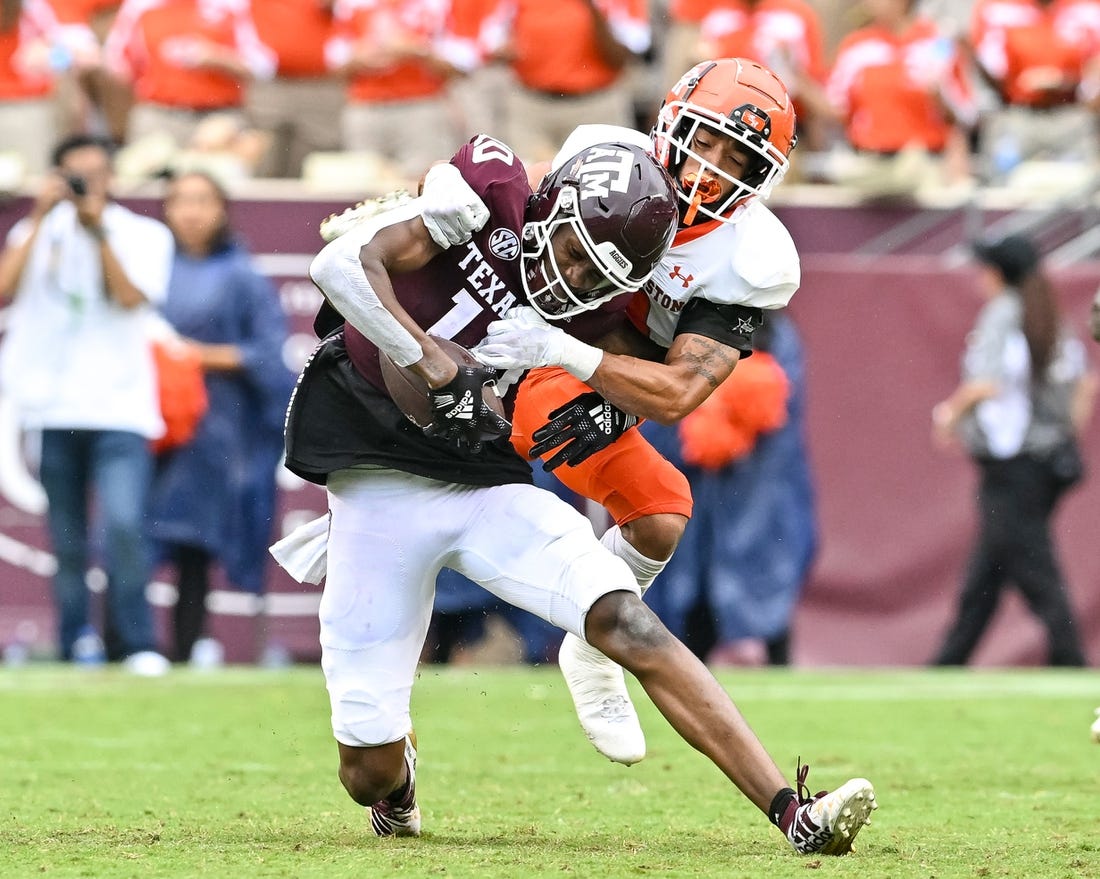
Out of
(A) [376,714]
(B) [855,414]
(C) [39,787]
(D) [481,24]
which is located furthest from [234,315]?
(A) [376,714]

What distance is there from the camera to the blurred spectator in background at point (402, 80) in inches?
419

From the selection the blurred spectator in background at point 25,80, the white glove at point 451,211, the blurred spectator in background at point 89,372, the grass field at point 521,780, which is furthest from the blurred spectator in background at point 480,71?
the white glove at point 451,211

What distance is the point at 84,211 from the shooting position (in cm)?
873

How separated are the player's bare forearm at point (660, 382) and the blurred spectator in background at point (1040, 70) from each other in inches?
262

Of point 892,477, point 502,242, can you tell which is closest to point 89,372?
point 892,477

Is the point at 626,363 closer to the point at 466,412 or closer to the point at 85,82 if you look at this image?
→ the point at 466,412

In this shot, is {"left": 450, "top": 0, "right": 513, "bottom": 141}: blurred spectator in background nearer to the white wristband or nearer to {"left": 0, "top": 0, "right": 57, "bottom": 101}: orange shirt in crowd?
{"left": 0, "top": 0, "right": 57, "bottom": 101}: orange shirt in crowd

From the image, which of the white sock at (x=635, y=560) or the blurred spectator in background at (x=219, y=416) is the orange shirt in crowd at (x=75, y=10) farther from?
the white sock at (x=635, y=560)

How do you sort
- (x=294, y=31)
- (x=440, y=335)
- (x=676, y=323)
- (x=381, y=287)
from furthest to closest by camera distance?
(x=294, y=31), (x=676, y=323), (x=440, y=335), (x=381, y=287)

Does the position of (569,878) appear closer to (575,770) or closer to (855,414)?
(575,770)

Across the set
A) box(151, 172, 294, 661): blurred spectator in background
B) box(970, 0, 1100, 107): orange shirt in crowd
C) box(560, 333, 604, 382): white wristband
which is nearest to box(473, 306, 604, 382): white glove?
box(560, 333, 604, 382): white wristband

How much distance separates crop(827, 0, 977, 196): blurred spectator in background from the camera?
10.8m

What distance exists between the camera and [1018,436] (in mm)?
9695

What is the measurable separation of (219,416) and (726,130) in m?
5.08
